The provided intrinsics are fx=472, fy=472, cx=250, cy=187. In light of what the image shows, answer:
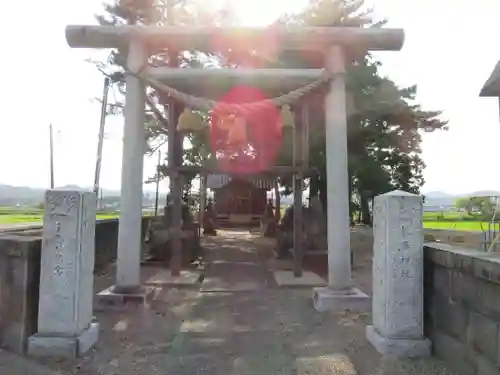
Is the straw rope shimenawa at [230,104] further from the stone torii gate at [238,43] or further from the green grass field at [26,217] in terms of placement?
the green grass field at [26,217]

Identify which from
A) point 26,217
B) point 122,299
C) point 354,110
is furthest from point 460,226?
point 26,217

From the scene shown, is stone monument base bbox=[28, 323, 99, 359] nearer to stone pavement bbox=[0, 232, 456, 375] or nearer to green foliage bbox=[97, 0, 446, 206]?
stone pavement bbox=[0, 232, 456, 375]

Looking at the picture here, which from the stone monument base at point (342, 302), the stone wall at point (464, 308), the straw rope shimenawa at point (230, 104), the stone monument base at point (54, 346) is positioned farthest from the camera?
the straw rope shimenawa at point (230, 104)

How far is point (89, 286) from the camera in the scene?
4941 mm

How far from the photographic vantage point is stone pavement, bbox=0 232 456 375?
4309mm

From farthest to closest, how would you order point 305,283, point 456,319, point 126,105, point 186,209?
point 186,209, point 305,283, point 126,105, point 456,319

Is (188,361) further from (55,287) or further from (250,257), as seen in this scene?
(250,257)

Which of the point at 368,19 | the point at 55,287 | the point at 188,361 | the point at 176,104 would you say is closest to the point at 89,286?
the point at 55,287

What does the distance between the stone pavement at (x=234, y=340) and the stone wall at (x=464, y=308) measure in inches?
11.7

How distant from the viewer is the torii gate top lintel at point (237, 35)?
6867 millimetres

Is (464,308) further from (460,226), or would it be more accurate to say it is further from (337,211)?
(460,226)

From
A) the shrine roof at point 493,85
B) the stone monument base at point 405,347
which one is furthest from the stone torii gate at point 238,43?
the stone monument base at point 405,347

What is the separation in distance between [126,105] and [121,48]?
983 millimetres

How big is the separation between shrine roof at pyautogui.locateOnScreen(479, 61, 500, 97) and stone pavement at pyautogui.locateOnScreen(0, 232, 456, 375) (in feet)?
10.4
